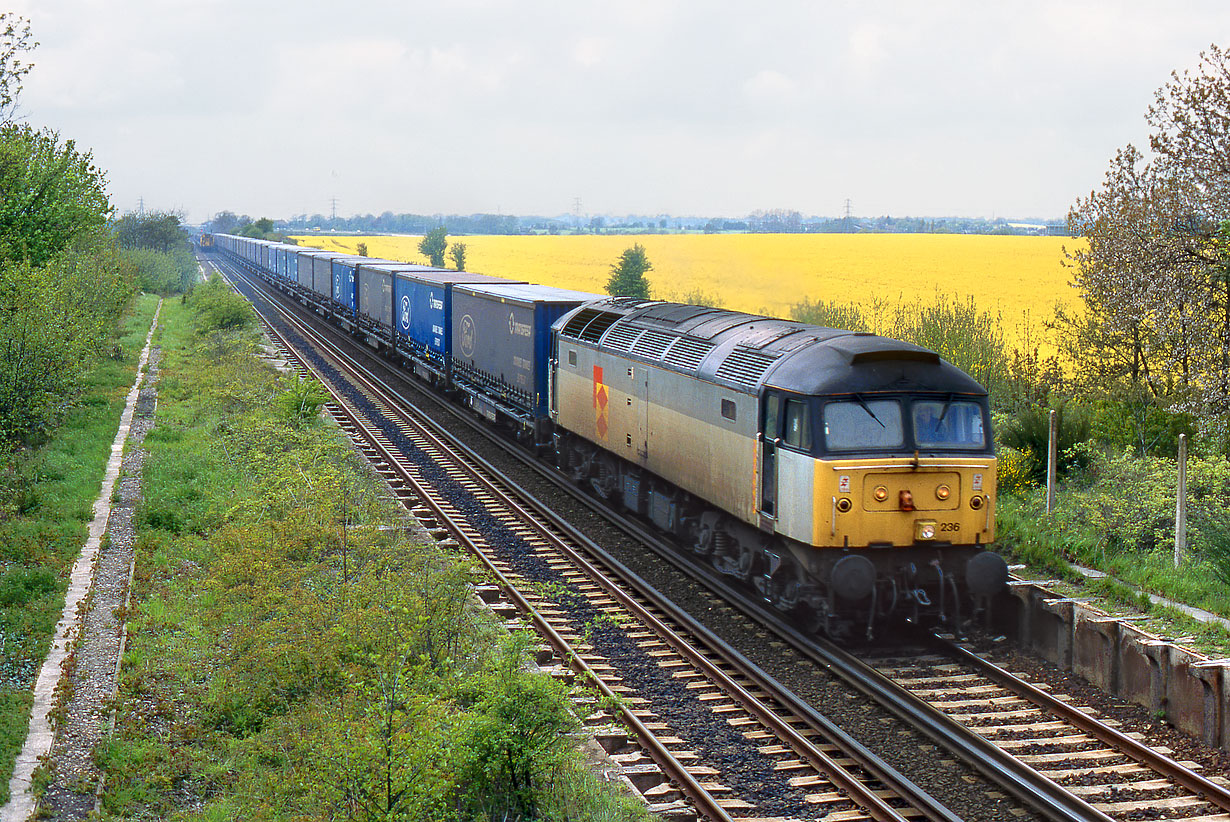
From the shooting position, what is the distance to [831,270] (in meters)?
78.4

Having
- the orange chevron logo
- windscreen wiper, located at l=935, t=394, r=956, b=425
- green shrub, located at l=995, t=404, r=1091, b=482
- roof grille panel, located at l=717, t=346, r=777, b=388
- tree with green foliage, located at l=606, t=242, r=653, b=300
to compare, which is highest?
tree with green foliage, located at l=606, t=242, r=653, b=300

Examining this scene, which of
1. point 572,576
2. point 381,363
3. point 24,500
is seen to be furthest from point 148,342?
point 572,576

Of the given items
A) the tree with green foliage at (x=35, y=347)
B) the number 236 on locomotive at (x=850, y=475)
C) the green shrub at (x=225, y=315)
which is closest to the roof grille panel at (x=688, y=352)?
the number 236 on locomotive at (x=850, y=475)

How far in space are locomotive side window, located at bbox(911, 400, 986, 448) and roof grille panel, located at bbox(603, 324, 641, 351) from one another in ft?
20.7

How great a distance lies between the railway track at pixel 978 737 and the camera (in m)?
9.24

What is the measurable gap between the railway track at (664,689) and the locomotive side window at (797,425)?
2.50m

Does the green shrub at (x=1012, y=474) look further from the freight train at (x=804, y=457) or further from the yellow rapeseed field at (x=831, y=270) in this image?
the yellow rapeseed field at (x=831, y=270)

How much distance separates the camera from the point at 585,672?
12141 mm

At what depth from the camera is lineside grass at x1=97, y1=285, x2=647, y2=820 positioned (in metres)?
8.63

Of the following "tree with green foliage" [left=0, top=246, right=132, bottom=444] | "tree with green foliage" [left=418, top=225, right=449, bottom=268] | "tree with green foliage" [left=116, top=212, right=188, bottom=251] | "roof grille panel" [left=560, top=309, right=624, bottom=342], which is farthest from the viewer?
"tree with green foliage" [left=418, top=225, right=449, bottom=268]

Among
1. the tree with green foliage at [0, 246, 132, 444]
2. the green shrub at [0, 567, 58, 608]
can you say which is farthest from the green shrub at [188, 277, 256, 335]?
the green shrub at [0, 567, 58, 608]

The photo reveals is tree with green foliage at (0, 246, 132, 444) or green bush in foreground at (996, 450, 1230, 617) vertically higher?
tree with green foliage at (0, 246, 132, 444)

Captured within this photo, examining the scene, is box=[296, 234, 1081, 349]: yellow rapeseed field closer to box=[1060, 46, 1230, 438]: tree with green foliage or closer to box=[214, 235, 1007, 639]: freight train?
box=[1060, 46, 1230, 438]: tree with green foliage

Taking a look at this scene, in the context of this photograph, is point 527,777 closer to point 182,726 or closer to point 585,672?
point 585,672
